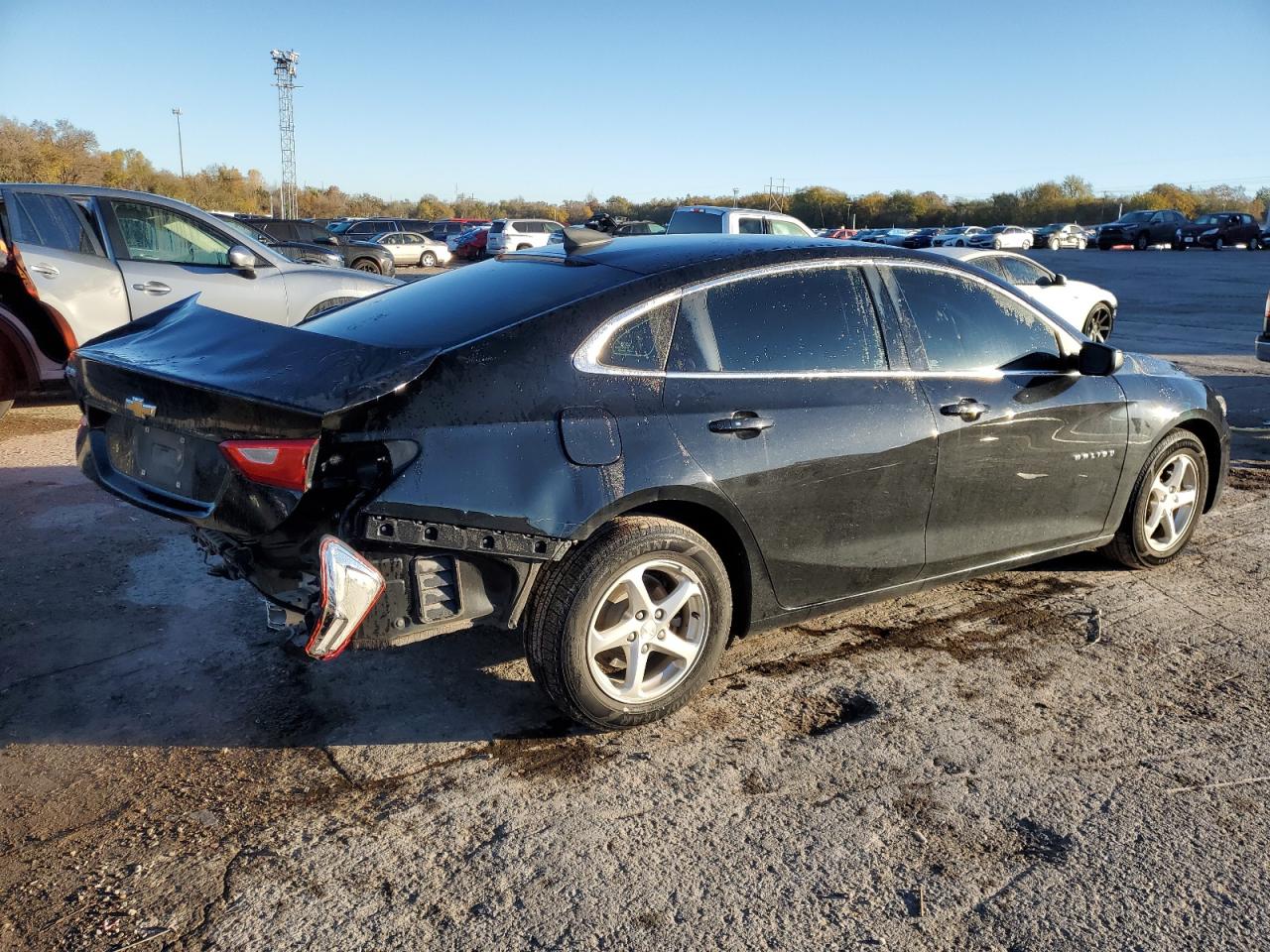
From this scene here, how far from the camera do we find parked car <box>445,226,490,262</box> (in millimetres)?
37906

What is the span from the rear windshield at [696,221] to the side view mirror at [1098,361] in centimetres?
1276

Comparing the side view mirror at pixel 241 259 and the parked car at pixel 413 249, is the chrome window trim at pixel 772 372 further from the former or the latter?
the parked car at pixel 413 249

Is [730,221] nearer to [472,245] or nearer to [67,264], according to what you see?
[67,264]

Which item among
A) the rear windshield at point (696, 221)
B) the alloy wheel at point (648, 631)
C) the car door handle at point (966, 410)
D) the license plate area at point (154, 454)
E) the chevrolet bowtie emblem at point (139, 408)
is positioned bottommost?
the alloy wheel at point (648, 631)

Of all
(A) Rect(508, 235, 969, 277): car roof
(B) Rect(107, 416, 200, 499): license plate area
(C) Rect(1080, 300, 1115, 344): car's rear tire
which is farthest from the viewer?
(C) Rect(1080, 300, 1115, 344): car's rear tire

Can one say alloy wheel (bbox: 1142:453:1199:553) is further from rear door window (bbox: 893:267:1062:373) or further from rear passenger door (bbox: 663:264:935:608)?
rear passenger door (bbox: 663:264:935:608)

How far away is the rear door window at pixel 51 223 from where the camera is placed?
7773 millimetres

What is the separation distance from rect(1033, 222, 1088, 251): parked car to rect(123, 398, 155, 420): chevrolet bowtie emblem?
57041 millimetres

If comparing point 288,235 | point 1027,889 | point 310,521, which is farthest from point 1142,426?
point 288,235

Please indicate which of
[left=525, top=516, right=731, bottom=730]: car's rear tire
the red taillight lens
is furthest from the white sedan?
the red taillight lens

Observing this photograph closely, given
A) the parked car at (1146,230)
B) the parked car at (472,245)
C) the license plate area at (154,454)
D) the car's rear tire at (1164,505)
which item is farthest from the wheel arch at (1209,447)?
the parked car at (1146,230)

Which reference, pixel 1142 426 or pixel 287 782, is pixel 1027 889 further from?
pixel 1142 426

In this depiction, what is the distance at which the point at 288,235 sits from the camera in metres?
24.7

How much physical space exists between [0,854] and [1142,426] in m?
4.82
